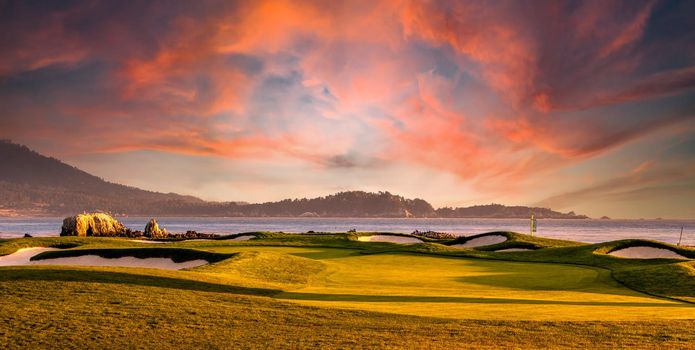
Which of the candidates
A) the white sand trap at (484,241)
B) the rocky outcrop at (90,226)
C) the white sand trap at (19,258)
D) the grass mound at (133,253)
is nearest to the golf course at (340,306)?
the grass mound at (133,253)

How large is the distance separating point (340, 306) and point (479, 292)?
632 cm

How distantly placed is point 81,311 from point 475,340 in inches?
323

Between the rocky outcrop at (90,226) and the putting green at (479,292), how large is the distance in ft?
140

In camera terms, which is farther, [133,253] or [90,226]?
[90,226]

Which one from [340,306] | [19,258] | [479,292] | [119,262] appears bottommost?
[19,258]

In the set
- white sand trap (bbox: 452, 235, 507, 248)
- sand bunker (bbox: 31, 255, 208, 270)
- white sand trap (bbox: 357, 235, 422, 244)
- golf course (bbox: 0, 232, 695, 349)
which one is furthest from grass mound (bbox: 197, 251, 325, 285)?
white sand trap (bbox: 357, 235, 422, 244)

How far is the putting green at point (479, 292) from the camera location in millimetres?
13414

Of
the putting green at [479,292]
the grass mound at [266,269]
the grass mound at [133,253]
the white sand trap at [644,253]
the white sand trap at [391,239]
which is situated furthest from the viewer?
the white sand trap at [391,239]

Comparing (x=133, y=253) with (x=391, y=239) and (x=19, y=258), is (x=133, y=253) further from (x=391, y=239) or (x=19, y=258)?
(x=391, y=239)

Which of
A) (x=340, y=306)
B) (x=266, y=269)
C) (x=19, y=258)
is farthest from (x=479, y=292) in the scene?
(x=19, y=258)

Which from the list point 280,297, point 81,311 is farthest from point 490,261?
point 81,311

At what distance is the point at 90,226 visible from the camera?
63.3 meters

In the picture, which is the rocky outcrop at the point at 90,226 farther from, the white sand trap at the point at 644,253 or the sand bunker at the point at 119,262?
the white sand trap at the point at 644,253

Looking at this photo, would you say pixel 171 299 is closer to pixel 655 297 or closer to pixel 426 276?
pixel 426 276
